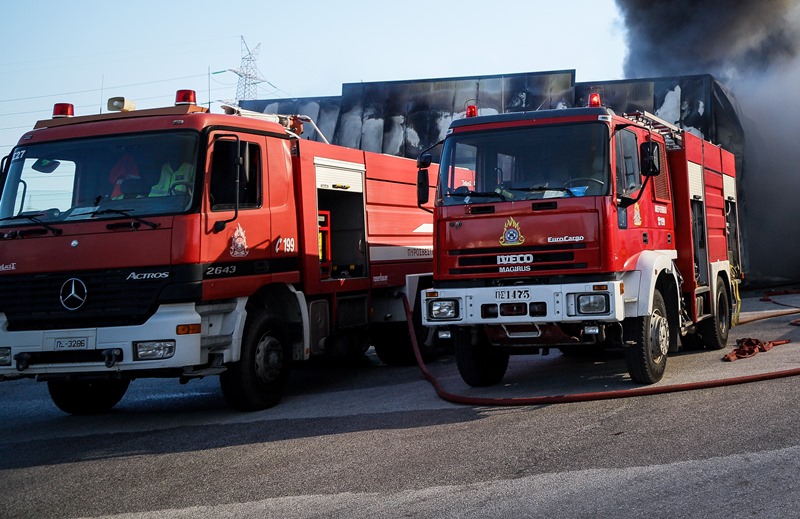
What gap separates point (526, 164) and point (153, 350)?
3976mm

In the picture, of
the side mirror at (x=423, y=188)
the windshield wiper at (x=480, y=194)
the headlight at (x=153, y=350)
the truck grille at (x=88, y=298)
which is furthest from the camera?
the side mirror at (x=423, y=188)

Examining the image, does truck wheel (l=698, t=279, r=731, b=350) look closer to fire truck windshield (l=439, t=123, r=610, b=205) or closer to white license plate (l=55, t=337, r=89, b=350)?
fire truck windshield (l=439, t=123, r=610, b=205)

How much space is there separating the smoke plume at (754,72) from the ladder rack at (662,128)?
1190 centimetres

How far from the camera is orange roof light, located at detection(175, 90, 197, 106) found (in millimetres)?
9461

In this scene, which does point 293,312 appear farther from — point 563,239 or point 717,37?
point 717,37

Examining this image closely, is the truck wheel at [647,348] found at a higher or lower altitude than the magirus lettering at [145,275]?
lower

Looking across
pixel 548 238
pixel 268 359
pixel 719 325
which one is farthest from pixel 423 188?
pixel 719 325

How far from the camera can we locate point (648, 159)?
360 inches

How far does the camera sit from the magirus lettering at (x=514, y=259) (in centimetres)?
890

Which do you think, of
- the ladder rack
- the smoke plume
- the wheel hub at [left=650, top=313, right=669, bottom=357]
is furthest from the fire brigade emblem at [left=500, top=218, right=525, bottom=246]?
the smoke plume

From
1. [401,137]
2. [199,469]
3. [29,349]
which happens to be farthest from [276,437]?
[401,137]

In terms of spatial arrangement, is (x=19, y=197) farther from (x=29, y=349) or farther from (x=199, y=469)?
(x=199, y=469)

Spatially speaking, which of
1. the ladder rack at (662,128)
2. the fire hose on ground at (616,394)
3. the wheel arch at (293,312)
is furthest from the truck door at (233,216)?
the ladder rack at (662,128)

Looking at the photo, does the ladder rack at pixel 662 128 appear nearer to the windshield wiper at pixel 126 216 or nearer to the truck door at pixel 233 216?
the truck door at pixel 233 216
